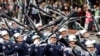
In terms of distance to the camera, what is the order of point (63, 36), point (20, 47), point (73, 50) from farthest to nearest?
point (63, 36), point (20, 47), point (73, 50)

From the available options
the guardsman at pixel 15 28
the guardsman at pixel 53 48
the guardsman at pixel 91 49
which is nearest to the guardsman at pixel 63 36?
the guardsman at pixel 53 48

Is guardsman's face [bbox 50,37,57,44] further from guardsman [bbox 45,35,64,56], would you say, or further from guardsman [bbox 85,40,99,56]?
guardsman [bbox 85,40,99,56]

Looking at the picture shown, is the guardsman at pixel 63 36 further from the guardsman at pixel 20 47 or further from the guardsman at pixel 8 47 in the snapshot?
the guardsman at pixel 8 47

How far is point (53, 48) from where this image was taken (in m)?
15.4

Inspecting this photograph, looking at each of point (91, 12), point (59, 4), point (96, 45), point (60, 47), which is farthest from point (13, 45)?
point (59, 4)

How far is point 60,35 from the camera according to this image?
53.9 ft

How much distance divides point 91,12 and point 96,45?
7212 mm

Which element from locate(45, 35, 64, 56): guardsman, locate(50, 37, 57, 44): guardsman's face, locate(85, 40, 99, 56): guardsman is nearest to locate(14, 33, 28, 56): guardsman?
locate(45, 35, 64, 56): guardsman

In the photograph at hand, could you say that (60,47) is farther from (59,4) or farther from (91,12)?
(59,4)

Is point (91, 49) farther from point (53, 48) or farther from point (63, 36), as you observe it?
point (63, 36)

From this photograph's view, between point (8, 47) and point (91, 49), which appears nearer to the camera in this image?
point (91, 49)

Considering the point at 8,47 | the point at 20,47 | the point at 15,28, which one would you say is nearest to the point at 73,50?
the point at 20,47

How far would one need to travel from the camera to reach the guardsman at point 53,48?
15.4 metres

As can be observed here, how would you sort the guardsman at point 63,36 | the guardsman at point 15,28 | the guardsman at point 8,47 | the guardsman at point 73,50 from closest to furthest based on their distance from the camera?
the guardsman at point 73,50
the guardsman at point 8,47
the guardsman at point 63,36
the guardsman at point 15,28
